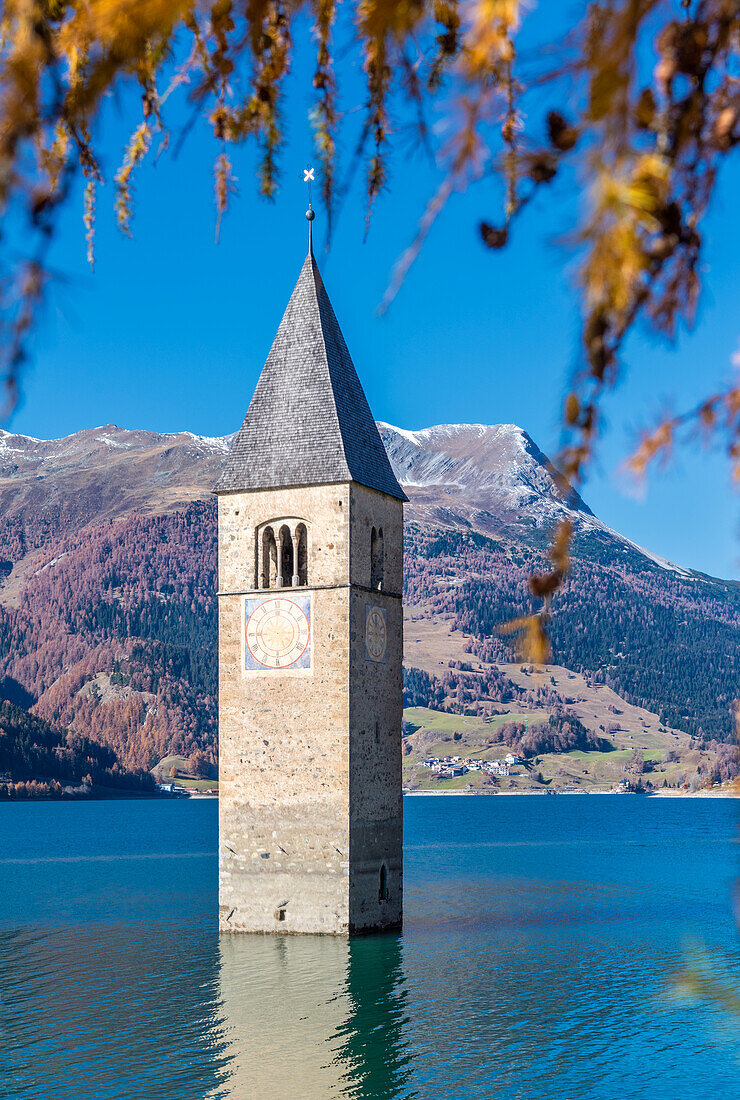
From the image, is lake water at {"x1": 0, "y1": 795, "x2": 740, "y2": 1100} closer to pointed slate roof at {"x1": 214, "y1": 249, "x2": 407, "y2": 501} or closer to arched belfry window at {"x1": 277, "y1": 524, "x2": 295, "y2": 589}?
arched belfry window at {"x1": 277, "y1": 524, "x2": 295, "y2": 589}

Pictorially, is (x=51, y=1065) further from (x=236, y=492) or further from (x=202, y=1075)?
(x=236, y=492)

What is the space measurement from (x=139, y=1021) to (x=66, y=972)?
699 centimetres

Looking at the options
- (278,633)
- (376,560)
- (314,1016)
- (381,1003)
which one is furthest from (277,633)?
(314,1016)

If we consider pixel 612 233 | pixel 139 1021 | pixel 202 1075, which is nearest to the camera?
pixel 612 233

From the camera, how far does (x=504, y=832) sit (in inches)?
4756

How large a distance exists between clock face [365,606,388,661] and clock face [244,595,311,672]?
5.37 feet

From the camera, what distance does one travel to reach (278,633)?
30.7m

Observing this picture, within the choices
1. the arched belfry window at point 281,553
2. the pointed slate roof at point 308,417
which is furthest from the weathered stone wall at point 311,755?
the pointed slate roof at point 308,417

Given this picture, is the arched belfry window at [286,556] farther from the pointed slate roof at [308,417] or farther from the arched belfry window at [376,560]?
the arched belfry window at [376,560]

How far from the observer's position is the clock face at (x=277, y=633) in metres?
30.4

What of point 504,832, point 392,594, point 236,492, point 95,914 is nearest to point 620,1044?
point 392,594

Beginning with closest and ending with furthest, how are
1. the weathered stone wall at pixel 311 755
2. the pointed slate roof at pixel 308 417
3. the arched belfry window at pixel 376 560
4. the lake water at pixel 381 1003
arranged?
the lake water at pixel 381 1003 < the weathered stone wall at pixel 311 755 < the pointed slate roof at pixel 308 417 < the arched belfry window at pixel 376 560

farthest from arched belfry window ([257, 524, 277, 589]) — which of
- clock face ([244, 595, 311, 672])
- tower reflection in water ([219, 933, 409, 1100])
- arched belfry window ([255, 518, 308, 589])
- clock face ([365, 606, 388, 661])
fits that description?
tower reflection in water ([219, 933, 409, 1100])

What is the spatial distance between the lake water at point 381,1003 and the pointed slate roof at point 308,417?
1114cm
